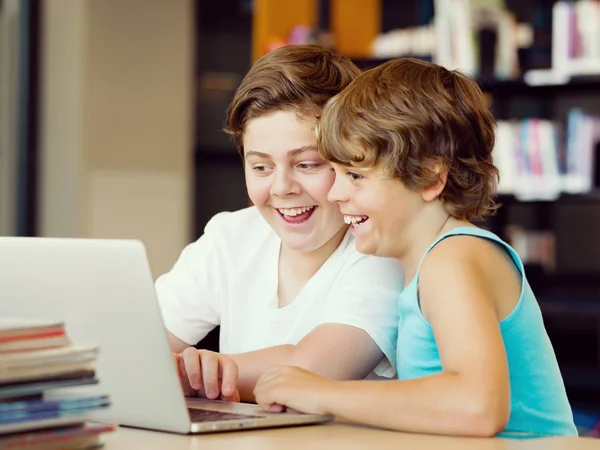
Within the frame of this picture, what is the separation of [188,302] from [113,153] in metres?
3.47

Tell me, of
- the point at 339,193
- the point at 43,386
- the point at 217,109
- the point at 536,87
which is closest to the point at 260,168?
the point at 339,193

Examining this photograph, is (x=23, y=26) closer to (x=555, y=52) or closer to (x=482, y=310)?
(x=555, y=52)

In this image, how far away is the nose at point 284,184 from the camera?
1553 millimetres

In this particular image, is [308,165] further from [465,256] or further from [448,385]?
[448,385]

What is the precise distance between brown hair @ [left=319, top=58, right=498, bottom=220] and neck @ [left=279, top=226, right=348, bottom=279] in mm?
262

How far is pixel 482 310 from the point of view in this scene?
116 cm

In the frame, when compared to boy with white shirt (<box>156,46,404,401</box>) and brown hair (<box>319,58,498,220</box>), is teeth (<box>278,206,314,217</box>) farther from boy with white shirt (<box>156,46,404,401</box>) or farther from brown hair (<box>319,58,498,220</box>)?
brown hair (<box>319,58,498,220</box>)

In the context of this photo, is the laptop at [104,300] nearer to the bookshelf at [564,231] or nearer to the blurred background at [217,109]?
the bookshelf at [564,231]

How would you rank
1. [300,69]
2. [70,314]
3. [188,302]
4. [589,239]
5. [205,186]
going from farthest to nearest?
[205,186], [589,239], [188,302], [300,69], [70,314]

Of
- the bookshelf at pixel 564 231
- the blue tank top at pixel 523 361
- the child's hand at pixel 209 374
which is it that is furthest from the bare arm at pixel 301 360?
the bookshelf at pixel 564 231

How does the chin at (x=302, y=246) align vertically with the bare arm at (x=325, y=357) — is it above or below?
above

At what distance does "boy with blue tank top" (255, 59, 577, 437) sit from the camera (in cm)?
112

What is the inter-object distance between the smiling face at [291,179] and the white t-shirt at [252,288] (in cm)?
7

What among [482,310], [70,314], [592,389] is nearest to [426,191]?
[482,310]
